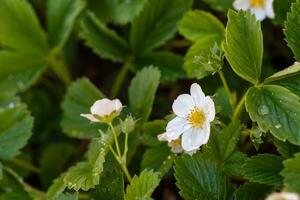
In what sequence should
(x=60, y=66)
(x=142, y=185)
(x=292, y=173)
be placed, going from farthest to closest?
(x=60, y=66) → (x=142, y=185) → (x=292, y=173)

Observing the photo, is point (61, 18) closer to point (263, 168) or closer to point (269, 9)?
point (269, 9)

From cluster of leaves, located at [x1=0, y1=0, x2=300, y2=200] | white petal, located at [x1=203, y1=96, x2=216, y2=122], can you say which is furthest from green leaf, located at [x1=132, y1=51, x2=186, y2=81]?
white petal, located at [x1=203, y1=96, x2=216, y2=122]

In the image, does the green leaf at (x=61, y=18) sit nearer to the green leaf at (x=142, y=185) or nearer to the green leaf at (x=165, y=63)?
the green leaf at (x=165, y=63)

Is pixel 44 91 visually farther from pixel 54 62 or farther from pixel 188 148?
pixel 188 148

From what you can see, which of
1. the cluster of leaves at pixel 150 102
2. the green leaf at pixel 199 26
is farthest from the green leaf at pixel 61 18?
the green leaf at pixel 199 26

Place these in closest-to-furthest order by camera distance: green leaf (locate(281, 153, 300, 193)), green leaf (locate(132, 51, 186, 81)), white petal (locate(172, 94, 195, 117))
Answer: green leaf (locate(281, 153, 300, 193)) < white petal (locate(172, 94, 195, 117)) < green leaf (locate(132, 51, 186, 81))

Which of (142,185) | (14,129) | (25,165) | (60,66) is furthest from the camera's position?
(60,66)

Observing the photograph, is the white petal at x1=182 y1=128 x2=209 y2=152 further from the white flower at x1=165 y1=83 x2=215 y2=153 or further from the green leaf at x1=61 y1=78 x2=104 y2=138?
the green leaf at x1=61 y1=78 x2=104 y2=138

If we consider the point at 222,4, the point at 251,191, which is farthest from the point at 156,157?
the point at 222,4
